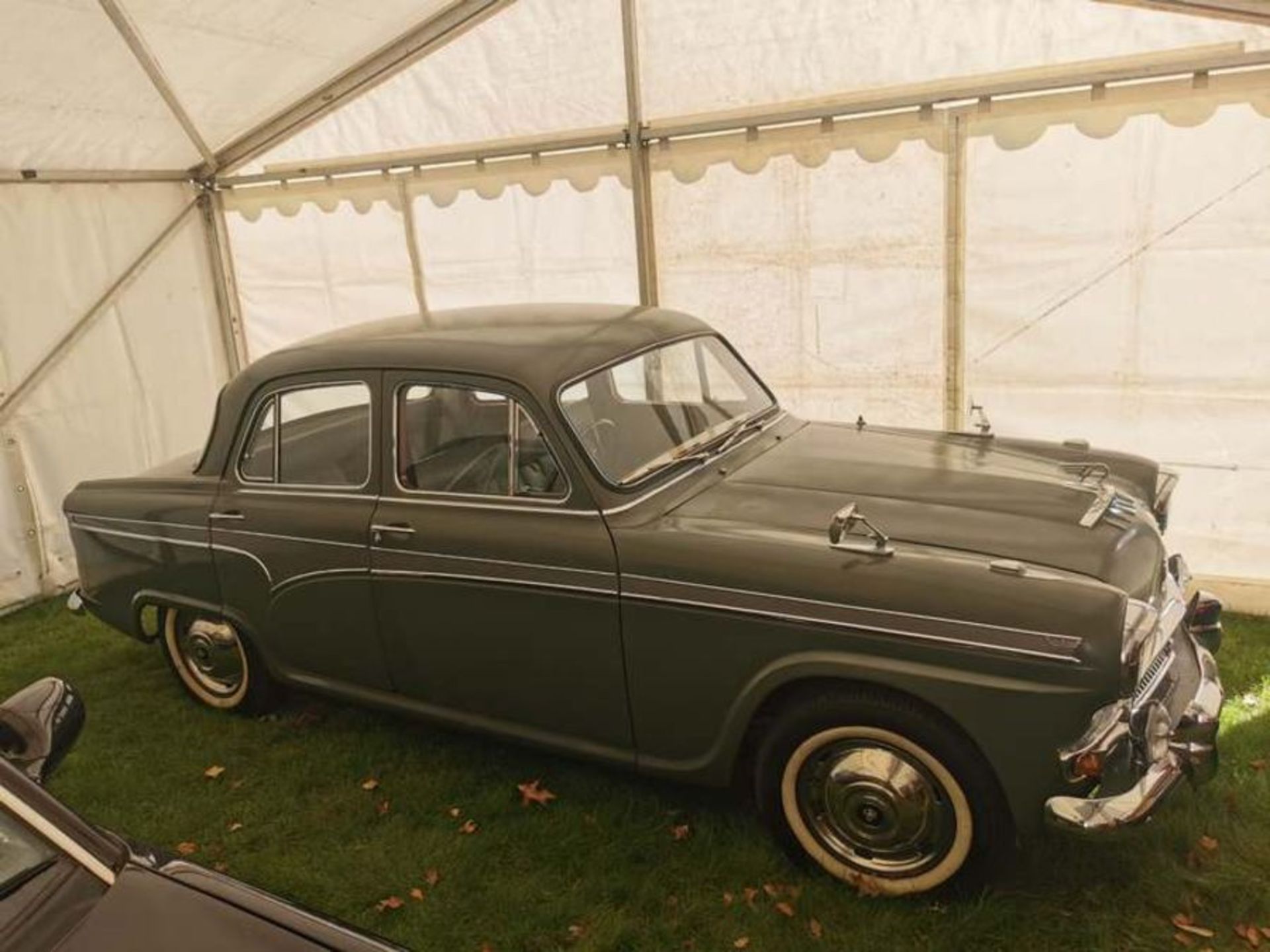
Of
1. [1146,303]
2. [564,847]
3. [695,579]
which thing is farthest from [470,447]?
[1146,303]

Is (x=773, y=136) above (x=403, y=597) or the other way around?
above

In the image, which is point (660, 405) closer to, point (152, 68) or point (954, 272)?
point (954, 272)

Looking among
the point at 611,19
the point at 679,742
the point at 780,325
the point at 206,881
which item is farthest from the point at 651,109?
the point at 206,881

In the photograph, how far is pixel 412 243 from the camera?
6.79m

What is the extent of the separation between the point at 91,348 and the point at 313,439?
3624mm

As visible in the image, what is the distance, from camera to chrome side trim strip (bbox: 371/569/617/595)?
11.2 feet

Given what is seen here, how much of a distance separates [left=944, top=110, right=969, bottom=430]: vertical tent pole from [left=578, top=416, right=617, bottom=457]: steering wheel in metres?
2.47

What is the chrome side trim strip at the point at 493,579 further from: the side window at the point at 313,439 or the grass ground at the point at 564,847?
the grass ground at the point at 564,847

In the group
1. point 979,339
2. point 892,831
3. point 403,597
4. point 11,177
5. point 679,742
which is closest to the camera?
point 892,831

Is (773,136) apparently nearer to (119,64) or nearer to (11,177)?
(119,64)

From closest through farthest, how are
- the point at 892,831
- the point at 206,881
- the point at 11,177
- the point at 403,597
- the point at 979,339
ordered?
1. the point at 206,881
2. the point at 892,831
3. the point at 403,597
4. the point at 979,339
5. the point at 11,177

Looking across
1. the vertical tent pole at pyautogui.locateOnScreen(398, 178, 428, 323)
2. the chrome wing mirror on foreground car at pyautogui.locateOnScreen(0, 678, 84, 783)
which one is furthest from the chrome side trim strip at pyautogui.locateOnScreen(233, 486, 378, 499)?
the vertical tent pole at pyautogui.locateOnScreen(398, 178, 428, 323)

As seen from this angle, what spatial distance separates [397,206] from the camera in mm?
6730

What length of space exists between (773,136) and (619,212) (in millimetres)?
1033
